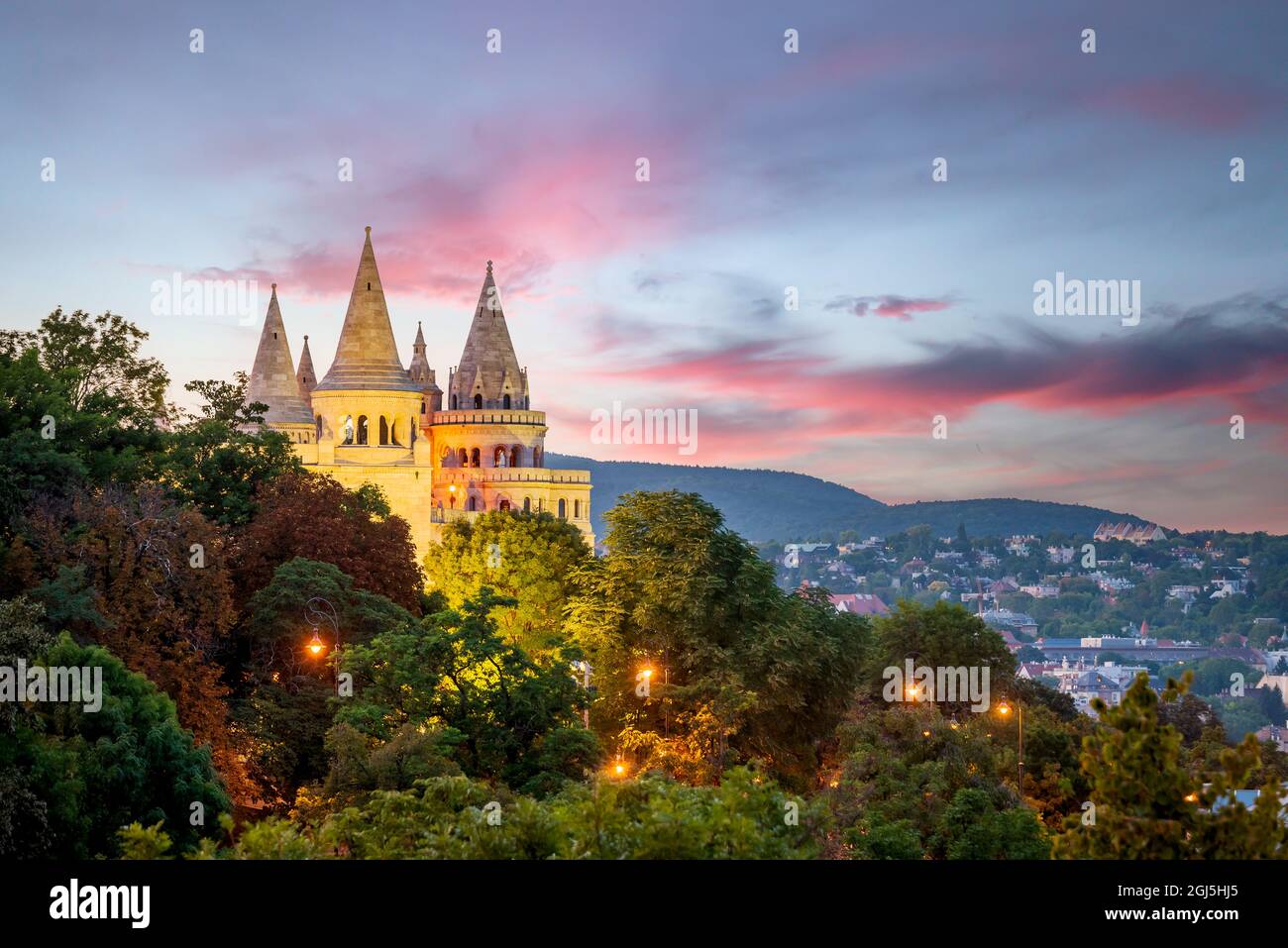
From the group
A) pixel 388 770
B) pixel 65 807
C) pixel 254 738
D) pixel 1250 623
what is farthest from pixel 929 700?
pixel 1250 623

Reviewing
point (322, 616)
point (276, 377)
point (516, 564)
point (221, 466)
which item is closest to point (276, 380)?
point (276, 377)

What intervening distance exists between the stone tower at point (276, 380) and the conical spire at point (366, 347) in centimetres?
531

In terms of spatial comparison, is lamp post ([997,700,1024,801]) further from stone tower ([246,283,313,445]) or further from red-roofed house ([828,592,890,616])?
red-roofed house ([828,592,890,616])

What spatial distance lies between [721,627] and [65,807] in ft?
63.2

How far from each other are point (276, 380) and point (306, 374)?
4473mm

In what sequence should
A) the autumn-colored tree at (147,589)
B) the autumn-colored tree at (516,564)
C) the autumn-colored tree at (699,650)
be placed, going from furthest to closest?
the autumn-colored tree at (516,564)
the autumn-colored tree at (699,650)
the autumn-colored tree at (147,589)

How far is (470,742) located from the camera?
98.5 ft

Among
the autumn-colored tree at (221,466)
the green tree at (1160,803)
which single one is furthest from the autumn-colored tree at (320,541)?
the green tree at (1160,803)

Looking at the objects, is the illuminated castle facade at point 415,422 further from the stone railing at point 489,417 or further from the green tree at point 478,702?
the green tree at point 478,702

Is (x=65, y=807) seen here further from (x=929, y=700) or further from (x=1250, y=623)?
(x=1250, y=623)

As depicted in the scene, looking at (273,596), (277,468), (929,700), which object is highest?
(277,468)

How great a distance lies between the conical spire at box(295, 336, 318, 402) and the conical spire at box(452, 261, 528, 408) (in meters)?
8.62

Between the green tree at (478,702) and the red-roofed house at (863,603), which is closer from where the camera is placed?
the green tree at (478,702)

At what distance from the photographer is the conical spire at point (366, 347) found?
79.0 metres
